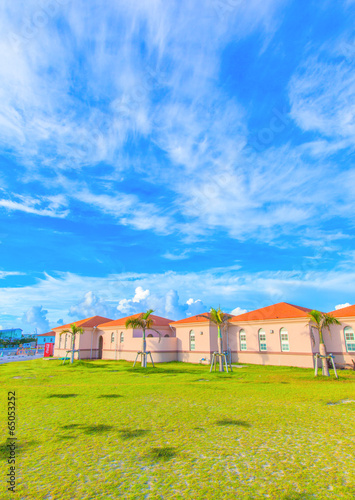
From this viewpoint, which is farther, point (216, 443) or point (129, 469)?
point (216, 443)

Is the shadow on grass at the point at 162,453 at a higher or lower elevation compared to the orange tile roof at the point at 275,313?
lower

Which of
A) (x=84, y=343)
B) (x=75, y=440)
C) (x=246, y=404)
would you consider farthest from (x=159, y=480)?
(x=84, y=343)

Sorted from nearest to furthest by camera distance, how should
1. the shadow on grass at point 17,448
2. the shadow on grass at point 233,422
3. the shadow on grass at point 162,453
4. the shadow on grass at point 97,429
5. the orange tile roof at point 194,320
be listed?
the shadow on grass at point 162,453
the shadow on grass at point 17,448
the shadow on grass at point 97,429
the shadow on grass at point 233,422
the orange tile roof at point 194,320

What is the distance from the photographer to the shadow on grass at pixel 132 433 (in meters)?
7.86

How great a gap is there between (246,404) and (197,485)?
301 inches

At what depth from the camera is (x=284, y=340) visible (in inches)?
1199

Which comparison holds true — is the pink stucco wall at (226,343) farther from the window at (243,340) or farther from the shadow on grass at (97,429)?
the shadow on grass at (97,429)

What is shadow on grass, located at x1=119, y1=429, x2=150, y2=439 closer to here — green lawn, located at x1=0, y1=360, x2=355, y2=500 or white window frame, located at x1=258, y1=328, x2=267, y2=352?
green lawn, located at x1=0, y1=360, x2=355, y2=500

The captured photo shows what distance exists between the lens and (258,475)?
5.55m

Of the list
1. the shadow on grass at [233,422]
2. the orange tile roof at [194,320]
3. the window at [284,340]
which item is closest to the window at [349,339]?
the window at [284,340]

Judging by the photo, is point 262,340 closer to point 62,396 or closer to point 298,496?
point 62,396

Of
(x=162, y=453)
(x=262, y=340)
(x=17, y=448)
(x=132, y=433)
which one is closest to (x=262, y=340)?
(x=262, y=340)

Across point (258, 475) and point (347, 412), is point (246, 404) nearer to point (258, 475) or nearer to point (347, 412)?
point (347, 412)

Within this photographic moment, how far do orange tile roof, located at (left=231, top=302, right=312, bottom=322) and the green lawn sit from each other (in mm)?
17672
